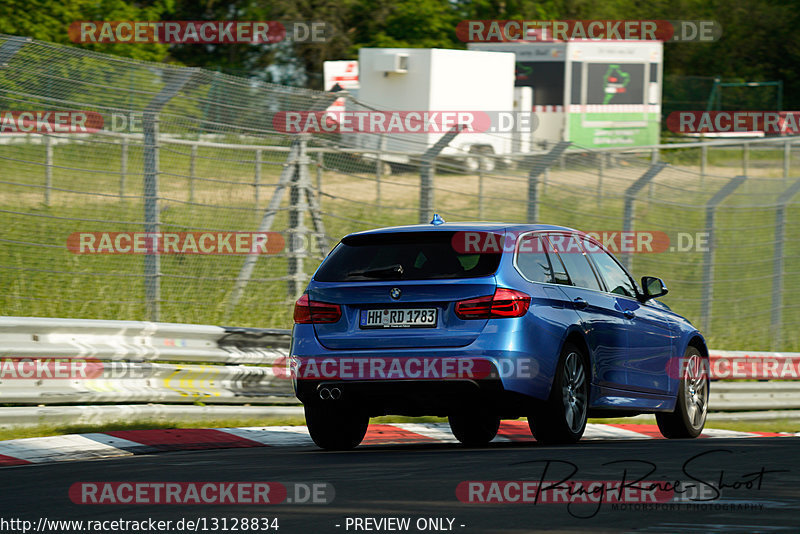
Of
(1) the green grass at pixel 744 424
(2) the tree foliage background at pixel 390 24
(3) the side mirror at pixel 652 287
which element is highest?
(2) the tree foliage background at pixel 390 24

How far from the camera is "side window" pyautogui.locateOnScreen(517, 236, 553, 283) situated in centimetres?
893

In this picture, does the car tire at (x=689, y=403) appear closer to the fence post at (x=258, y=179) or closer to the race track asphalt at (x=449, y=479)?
the race track asphalt at (x=449, y=479)

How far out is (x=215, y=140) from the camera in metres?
13.3

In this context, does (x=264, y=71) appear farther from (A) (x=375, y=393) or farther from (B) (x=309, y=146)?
(A) (x=375, y=393)

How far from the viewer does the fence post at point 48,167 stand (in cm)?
1165

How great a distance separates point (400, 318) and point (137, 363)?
2870 millimetres

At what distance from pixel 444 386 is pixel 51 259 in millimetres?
4320

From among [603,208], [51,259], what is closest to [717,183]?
[603,208]

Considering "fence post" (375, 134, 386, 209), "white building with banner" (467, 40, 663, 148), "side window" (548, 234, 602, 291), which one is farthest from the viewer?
"white building with banner" (467, 40, 663, 148)

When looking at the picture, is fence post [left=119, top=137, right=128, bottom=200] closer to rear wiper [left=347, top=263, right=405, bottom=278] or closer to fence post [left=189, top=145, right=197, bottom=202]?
fence post [left=189, top=145, right=197, bottom=202]

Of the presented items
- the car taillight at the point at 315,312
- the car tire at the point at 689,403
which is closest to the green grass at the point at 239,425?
the car tire at the point at 689,403

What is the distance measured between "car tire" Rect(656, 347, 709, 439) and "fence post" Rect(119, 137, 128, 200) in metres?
5.06

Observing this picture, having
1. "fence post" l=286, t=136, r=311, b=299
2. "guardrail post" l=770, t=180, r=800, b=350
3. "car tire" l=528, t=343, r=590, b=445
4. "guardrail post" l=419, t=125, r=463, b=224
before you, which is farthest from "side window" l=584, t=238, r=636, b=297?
"guardrail post" l=770, t=180, r=800, b=350

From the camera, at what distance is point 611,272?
10.5 metres
